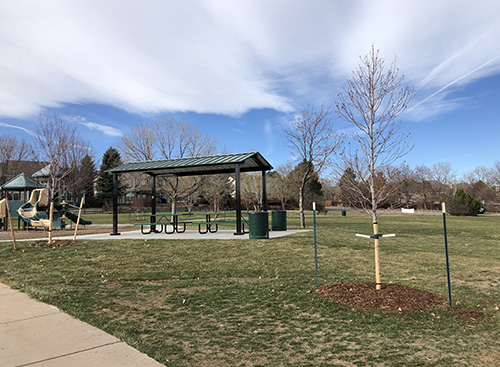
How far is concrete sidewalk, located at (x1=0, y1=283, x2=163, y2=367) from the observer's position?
3.09 metres

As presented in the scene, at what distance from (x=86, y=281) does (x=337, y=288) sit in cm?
469

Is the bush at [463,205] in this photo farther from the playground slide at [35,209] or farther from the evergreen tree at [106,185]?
the evergreen tree at [106,185]

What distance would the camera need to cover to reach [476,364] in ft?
10.1

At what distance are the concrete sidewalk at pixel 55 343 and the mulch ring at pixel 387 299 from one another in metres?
2.97

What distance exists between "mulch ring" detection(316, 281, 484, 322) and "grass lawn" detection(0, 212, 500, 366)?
0.17m

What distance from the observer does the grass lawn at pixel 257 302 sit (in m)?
3.36

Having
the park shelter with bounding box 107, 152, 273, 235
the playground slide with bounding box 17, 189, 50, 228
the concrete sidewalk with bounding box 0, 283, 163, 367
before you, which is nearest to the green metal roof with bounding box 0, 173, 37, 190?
the playground slide with bounding box 17, 189, 50, 228

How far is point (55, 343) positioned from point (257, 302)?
8.72 ft

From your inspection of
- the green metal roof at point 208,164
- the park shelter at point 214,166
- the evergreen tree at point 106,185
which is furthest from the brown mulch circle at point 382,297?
the evergreen tree at point 106,185

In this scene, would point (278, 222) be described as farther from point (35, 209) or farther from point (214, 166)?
point (35, 209)

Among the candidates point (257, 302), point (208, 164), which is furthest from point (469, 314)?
point (208, 164)

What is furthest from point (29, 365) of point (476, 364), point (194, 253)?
point (194, 253)

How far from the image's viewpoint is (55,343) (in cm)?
353

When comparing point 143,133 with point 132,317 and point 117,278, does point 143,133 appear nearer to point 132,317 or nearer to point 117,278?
point 117,278
